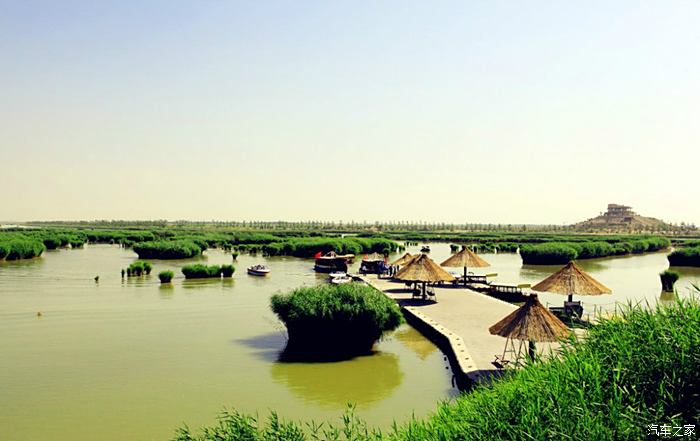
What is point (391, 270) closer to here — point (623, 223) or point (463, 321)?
point (463, 321)

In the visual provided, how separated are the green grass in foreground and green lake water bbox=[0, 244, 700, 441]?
501 cm

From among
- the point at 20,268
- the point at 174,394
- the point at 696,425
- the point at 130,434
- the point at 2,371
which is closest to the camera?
the point at 696,425

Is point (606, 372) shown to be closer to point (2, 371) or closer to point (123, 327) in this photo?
point (2, 371)

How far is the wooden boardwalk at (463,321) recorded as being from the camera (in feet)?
52.6

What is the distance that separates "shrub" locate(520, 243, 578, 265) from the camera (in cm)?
5609

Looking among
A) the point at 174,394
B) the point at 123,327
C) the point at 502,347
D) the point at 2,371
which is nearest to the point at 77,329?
the point at 123,327

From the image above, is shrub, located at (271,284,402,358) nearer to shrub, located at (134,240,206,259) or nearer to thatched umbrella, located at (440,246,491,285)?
thatched umbrella, located at (440,246,491,285)

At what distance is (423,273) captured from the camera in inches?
1073

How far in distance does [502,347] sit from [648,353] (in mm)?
10017

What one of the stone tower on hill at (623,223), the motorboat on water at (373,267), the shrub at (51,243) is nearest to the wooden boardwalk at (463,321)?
the motorboat on water at (373,267)

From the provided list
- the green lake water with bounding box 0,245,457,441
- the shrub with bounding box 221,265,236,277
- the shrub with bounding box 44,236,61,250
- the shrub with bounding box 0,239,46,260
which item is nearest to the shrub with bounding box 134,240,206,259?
the shrub with bounding box 0,239,46,260

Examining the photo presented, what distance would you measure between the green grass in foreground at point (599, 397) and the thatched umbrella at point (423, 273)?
18.1 meters

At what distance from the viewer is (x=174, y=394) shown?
1486 cm
